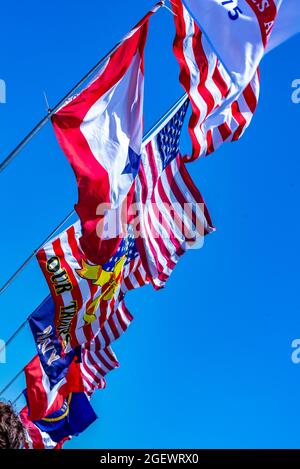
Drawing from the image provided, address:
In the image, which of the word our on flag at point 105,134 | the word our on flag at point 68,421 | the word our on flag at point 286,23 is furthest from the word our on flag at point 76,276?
the word our on flag at point 68,421

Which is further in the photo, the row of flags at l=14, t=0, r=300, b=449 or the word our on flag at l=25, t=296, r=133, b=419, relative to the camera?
the word our on flag at l=25, t=296, r=133, b=419

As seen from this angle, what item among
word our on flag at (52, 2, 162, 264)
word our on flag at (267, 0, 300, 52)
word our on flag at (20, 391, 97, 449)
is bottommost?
word our on flag at (52, 2, 162, 264)

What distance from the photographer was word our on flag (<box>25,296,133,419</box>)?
1389 cm

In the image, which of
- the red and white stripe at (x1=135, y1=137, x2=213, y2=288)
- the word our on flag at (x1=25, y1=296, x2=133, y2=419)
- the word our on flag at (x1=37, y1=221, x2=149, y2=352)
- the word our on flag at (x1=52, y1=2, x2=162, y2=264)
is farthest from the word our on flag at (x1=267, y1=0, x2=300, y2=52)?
the word our on flag at (x1=25, y1=296, x2=133, y2=419)

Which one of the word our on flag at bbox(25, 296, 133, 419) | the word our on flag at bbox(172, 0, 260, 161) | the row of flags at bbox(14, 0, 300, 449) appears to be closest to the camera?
the row of flags at bbox(14, 0, 300, 449)

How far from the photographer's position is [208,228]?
1307 centimetres

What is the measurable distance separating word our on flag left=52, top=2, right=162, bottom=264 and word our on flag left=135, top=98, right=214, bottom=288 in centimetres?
227

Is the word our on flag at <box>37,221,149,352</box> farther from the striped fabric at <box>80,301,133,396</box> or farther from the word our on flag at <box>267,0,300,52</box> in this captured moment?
the word our on flag at <box>267,0,300,52</box>

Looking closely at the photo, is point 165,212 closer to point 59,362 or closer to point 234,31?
point 234,31

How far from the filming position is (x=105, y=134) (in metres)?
8.84

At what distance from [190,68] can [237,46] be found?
650 millimetres

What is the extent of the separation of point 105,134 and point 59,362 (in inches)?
270

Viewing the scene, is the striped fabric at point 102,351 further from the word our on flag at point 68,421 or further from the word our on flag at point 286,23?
the word our on flag at point 286,23
